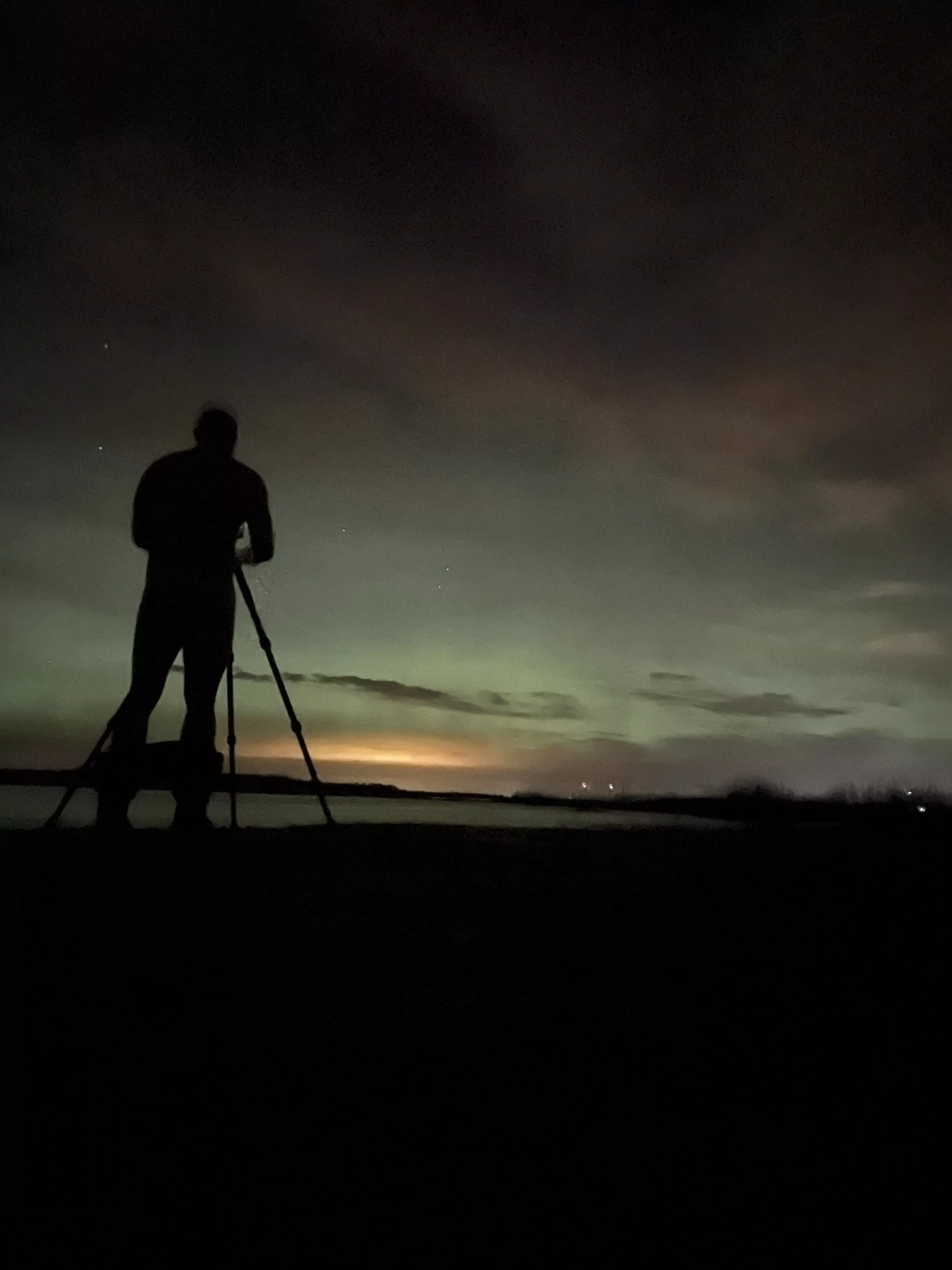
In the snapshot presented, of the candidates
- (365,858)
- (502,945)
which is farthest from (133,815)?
(502,945)

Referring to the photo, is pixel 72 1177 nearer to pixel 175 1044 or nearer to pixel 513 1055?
pixel 175 1044

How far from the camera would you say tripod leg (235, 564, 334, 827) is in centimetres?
614

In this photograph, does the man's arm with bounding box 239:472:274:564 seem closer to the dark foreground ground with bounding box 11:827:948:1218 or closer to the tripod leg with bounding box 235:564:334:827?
the tripod leg with bounding box 235:564:334:827

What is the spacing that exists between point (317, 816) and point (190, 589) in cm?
807

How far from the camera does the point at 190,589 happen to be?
6.07 m

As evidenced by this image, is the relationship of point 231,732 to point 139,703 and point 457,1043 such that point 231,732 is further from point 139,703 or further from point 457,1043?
point 457,1043

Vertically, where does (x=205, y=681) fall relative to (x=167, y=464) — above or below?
below

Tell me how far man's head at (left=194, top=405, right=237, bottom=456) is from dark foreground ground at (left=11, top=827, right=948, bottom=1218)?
3.34 m

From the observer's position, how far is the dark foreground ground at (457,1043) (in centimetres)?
139

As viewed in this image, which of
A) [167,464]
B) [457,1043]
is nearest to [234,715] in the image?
[167,464]

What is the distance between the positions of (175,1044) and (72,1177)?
53 cm

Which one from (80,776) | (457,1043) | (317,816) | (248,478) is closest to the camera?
(457,1043)

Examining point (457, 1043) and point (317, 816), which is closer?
point (457, 1043)

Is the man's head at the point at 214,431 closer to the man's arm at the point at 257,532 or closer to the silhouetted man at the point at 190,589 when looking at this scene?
the silhouetted man at the point at 190,589
